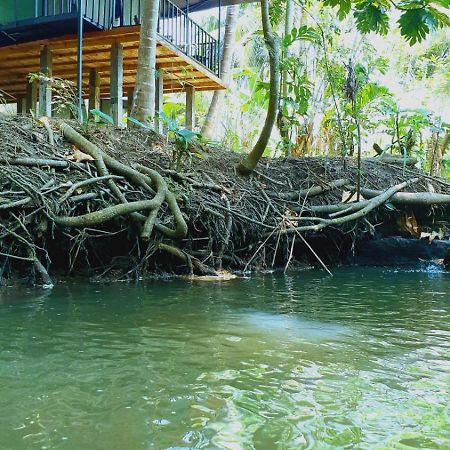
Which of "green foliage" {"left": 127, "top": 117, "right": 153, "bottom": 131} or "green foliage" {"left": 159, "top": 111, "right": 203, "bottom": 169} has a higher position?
"green foliage" {"left": 127, "top": 117, "right": 153, "bottom": 131}

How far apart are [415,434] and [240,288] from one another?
13.6 ft

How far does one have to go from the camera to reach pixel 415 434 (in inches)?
81.9

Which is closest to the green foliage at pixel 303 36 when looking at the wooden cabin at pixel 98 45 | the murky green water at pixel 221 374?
the wooden cabin at pixel 98 45

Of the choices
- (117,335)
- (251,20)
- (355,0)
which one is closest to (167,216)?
(117,335)

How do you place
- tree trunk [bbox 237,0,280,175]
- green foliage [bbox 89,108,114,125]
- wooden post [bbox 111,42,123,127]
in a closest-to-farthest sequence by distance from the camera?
tree trunk [bbox 237,0,280,175], green foliage [bbox 89,108,114,125], wooden post [bbox 111,42,123,127]

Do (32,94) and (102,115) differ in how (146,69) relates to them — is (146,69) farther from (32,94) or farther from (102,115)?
(32,94)

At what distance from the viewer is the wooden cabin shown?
10.9 metres

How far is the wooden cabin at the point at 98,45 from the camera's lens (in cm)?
1090

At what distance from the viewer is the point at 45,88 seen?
11344 millimetres

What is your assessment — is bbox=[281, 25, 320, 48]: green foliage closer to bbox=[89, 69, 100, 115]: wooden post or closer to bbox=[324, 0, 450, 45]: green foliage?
bbox=[324, 0, 450, 45]: green foliage

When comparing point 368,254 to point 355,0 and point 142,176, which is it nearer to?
point 142,176

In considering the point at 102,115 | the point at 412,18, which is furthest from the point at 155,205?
the point at 412,18

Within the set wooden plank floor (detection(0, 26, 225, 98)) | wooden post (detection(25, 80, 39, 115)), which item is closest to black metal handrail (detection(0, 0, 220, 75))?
wooden plank floor (detection(0, 26, 225, 98))

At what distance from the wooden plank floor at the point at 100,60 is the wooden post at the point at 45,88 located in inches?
7.5
